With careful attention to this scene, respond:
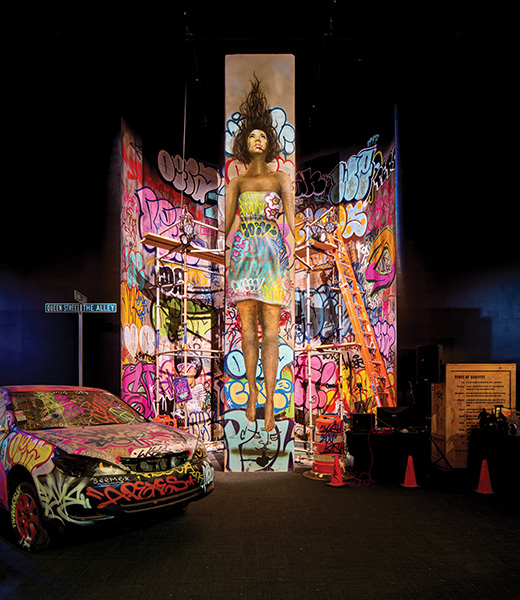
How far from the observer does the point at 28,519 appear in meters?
4.37

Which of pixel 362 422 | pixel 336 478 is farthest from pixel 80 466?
pixel 362 422

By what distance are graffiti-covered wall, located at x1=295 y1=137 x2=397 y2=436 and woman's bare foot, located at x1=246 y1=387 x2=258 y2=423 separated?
201 cm

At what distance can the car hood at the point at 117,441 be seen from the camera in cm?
432

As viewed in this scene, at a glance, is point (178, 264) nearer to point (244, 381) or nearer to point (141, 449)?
point (244, 381)

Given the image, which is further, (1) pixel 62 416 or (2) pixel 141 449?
(1) pixel 62 416

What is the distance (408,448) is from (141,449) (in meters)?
4.75

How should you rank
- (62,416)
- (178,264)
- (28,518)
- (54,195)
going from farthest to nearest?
(178,264), (54,195), (62,416), (28,518)

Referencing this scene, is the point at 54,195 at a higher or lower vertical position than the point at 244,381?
higher

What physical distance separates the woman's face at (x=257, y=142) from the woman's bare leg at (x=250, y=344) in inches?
119

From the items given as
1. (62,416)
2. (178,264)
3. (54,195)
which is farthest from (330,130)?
(62,416)

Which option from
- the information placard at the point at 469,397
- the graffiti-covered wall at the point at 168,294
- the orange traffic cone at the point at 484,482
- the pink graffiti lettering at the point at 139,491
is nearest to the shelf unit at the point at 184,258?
the graffiti-covered wall at the point at 168,294

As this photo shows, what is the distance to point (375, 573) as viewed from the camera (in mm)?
3924

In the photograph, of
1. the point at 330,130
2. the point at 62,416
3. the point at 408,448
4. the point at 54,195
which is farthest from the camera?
the point at 330,130

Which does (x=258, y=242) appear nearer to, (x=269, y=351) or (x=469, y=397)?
(x=269, y=351)
